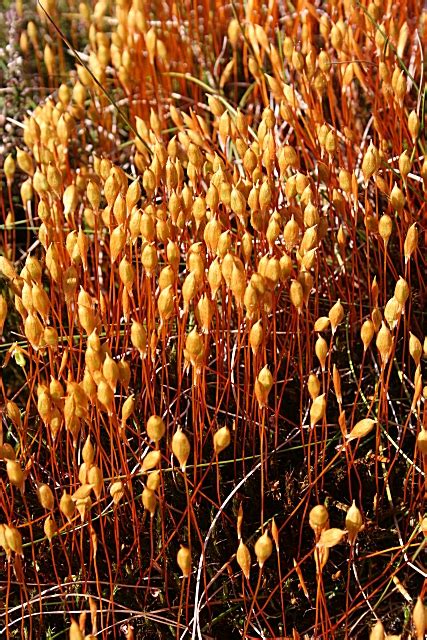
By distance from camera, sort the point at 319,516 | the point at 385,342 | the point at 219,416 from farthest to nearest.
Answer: the point at 219,416, the point at 385,342, the point at 319,516

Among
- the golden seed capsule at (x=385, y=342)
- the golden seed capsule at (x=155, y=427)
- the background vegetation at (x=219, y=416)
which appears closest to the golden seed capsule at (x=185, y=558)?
the background vegetation at (x=219, y=416)

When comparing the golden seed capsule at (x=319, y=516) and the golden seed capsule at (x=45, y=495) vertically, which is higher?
the golden seed capsule at (x=45, y=495)

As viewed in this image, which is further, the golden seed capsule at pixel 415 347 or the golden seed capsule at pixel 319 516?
the golden seed capsule at pixel 415 347

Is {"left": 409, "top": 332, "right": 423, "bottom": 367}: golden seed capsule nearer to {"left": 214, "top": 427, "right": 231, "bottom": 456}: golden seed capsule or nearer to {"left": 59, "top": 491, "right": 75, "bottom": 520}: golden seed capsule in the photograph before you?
{"left": 214, "top": 427, "right": 231, "bottom": 456}: golden seed capsule

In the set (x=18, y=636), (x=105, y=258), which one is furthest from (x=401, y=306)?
(x=105, y=258)

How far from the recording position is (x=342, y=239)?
130 cm

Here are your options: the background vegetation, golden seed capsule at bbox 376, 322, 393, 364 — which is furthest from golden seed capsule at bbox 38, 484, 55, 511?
golden seed capsule at bbox 376, 322, 393, 364

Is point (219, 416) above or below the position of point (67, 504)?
below

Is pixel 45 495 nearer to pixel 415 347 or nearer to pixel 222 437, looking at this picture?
pixel 222 437

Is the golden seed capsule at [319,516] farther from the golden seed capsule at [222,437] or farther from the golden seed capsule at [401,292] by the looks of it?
the golden seed capsule at [401,292]

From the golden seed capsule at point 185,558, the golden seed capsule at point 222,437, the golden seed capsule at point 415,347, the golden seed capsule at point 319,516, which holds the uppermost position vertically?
the golden seed capsule at point 415,347

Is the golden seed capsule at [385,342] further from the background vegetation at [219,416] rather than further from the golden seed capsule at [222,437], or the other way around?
the golden seed capsule at [222,437]

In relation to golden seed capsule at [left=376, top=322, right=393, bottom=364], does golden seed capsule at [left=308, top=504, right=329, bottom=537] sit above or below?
below

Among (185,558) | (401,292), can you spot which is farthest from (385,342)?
(185,558)
